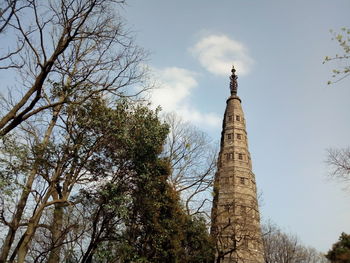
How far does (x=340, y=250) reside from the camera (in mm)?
20344

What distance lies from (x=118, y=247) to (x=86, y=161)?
3.44m

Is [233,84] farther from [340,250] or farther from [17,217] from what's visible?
[17,217]

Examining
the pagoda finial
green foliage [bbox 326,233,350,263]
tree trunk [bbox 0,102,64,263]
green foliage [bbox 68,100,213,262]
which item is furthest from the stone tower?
tree trunk [bbox 0,102,64,263]

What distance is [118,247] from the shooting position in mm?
11758

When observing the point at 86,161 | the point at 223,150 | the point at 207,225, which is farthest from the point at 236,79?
the point at 86,161

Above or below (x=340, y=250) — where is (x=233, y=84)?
above

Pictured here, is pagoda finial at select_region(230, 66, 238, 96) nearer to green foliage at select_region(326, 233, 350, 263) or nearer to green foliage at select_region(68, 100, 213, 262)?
green foliage at select_region(326, 233, 350, 263)

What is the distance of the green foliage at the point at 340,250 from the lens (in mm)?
19039

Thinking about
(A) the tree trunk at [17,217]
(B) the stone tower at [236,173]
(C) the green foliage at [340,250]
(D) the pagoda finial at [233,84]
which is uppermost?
(D) the pagoda finial at [233,84]

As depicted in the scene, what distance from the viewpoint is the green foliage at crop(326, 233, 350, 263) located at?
19039 millimetres

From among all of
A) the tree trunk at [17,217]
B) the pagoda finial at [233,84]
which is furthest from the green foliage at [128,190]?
the pagoda finial at [233,84]

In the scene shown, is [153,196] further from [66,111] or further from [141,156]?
[66,111]

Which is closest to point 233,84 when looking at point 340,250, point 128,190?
point 340,250

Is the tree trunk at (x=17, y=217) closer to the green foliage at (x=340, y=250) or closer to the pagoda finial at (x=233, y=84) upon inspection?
the green foliage at (x=340, y=250)
